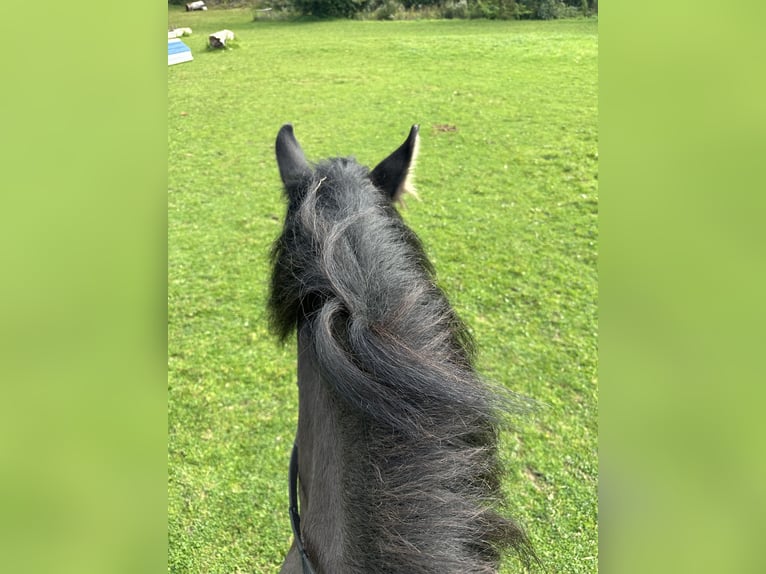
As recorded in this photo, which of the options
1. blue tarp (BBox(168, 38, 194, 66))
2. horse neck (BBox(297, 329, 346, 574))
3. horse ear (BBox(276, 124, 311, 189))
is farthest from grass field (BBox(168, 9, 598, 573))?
blue tarp (BBox(168, 38, 194, 66))

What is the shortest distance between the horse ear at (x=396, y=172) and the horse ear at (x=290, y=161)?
0.20 metres

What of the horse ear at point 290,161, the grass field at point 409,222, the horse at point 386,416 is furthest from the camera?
the grass field at point 409,222

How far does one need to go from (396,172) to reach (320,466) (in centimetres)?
86

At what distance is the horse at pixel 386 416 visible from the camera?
2.37 ft

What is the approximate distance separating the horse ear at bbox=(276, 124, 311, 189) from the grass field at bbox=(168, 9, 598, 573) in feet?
1.52

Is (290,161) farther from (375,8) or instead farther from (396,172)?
(375,8)

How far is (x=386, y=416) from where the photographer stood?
29.5 inches

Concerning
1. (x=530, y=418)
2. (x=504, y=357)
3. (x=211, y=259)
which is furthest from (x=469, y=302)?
(x=530, y=418)

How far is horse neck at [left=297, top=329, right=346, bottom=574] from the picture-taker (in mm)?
836
